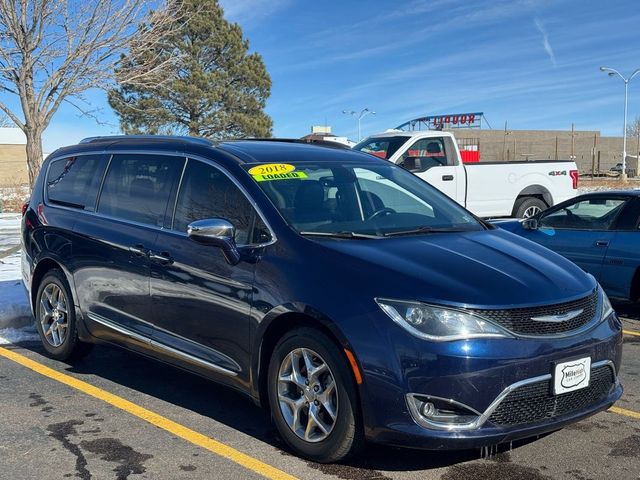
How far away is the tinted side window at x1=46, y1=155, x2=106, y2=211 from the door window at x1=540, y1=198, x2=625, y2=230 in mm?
5377

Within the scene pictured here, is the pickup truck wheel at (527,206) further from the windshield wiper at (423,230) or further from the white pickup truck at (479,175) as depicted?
the windshield wiper at (423,230)

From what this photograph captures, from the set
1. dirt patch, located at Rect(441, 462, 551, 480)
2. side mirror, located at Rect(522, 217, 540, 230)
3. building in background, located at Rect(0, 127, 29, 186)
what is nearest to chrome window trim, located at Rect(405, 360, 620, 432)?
dirt patch, located at Rect(441, 462, 551, 480)

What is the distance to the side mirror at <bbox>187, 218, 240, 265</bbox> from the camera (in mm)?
4105

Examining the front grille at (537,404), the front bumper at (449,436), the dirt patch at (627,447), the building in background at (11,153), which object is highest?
the building in background at (11,153)

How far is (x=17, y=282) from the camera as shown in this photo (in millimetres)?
8711

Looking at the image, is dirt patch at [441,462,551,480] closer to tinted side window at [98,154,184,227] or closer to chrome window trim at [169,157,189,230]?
chrome window trim at [169,157,189,230]

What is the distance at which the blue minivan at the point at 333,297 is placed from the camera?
3.41m

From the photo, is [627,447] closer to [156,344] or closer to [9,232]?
[156,344]

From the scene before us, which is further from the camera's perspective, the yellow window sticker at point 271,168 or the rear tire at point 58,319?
the rear tire at point 58,319

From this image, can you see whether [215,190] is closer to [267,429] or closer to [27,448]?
[267,429]

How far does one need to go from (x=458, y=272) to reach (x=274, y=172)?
149cm

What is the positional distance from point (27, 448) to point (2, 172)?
227 ft

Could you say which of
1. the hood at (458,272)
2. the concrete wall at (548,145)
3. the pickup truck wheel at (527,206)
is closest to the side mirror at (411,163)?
the pickup truck wheel at (527,206)

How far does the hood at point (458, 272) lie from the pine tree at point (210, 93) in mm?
30247
